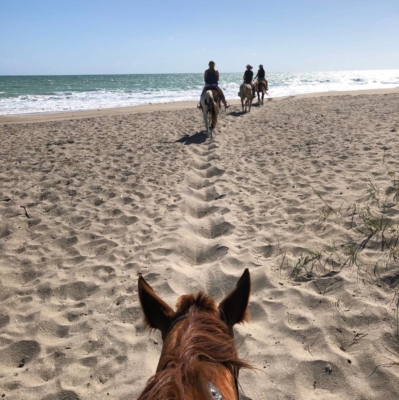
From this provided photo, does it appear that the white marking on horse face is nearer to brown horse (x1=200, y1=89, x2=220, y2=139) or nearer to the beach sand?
the beach sand

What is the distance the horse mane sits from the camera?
38.7 inches

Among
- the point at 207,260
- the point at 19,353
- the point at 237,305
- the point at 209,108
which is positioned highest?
the point at 209,108

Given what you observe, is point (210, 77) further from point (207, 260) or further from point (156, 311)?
point (156, 311)

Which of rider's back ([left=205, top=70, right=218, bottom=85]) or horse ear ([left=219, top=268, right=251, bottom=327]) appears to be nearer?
horse ear ([left=219, top=268, right=251, bottom=327])

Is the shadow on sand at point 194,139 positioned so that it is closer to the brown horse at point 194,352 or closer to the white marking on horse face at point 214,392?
the brown horse at point 194,352

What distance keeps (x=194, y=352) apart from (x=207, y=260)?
9.67 ft

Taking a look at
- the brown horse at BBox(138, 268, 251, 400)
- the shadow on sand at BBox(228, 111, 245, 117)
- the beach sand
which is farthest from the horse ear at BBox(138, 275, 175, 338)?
the shadow on sand at BBox(228, 111, 245, 117)

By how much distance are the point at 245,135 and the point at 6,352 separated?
8.42 metres

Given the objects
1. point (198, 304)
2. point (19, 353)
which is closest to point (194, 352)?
point (198, 304)

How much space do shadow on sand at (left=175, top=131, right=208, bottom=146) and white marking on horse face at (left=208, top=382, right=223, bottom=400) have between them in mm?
8448

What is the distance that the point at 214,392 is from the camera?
3.39 ft

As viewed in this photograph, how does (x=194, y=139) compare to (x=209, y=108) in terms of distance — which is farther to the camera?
(x=209, y=108)

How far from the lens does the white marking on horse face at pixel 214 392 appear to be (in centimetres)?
102

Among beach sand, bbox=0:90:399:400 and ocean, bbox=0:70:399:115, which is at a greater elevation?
ocean, bbox=0:70:399:115
